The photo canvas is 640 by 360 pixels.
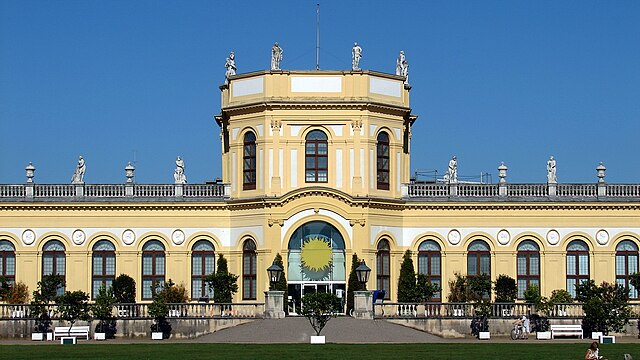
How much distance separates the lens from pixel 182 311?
6844 cm

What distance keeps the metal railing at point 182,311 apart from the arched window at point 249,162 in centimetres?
864

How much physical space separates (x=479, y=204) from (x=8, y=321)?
1014 inches

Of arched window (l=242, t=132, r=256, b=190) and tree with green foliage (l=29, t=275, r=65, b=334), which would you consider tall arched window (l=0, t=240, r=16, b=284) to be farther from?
arched window (l=242, t=132, r=256, b=190)

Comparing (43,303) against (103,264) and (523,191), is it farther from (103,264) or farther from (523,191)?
(523,191)

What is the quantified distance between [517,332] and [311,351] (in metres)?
17.5

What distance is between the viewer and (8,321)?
67.9 metres

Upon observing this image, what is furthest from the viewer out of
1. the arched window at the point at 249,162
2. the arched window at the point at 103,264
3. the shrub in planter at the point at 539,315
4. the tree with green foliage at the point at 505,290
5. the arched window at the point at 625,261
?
the arched window at the point at 625,261

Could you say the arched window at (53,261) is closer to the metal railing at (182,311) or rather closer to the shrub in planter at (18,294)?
the shrub in planter at (18,294)

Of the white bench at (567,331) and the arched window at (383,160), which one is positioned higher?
the arched window at (383,160)

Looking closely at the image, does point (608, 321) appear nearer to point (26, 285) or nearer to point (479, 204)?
point (479, 204)

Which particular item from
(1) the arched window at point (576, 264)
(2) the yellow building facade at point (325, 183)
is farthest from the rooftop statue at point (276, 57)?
(1) the arched window at point (576, 264)

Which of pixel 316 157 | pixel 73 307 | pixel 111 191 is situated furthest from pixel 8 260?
pixel 316 157

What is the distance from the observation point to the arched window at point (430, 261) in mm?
76875

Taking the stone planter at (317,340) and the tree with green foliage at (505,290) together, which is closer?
the stone planter at (317,340)
